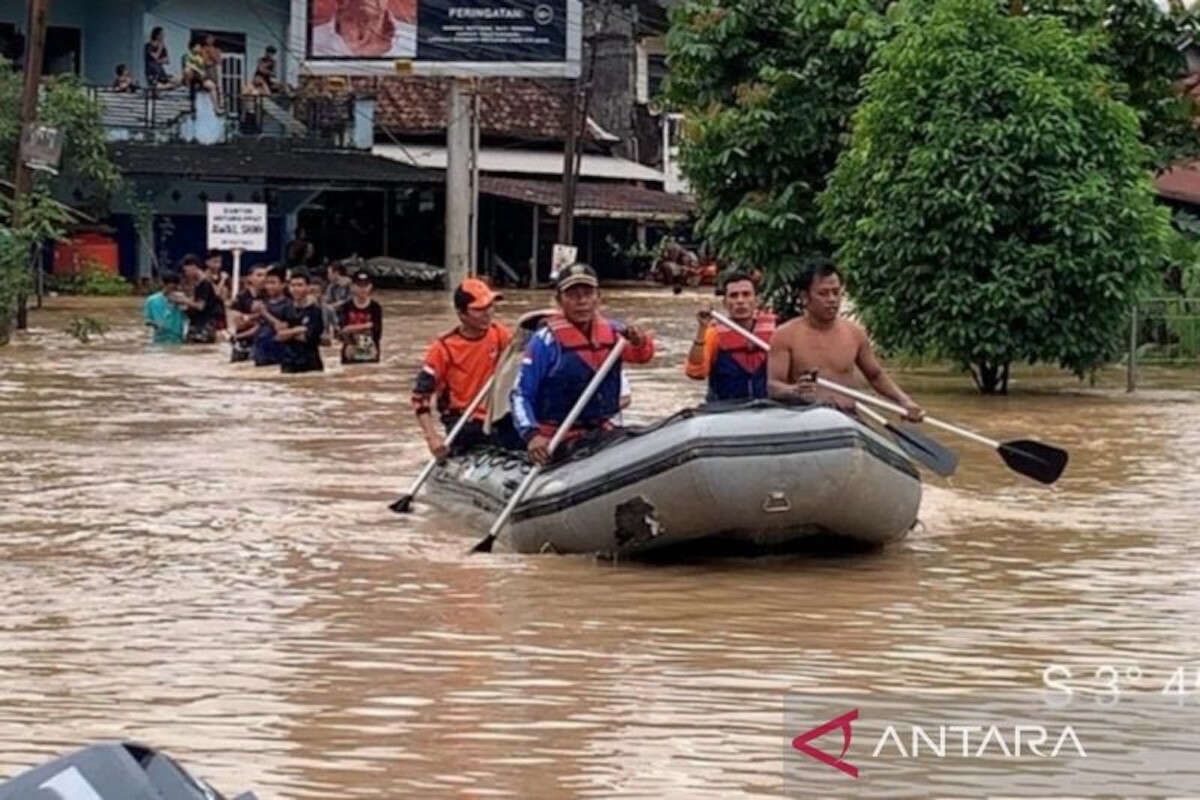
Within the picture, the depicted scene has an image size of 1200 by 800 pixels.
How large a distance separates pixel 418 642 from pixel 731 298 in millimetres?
3920

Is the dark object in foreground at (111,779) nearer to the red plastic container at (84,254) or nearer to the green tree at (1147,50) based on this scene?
the green tree at (1147,50)

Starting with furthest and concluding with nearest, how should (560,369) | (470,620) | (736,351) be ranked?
(736,351), (560,369), (470,620)

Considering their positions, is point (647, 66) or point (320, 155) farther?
point (647, 66)

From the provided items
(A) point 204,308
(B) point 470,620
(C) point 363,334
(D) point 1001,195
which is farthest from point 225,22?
(B) point 470,620

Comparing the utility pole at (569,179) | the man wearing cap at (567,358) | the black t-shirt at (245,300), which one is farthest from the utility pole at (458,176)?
the man wearing cap at (567,358)

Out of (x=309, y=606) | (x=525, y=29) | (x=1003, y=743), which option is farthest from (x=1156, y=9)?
(x=525, y=29)

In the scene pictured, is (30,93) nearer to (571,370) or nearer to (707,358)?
(707,358)

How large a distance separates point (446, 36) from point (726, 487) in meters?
34.6

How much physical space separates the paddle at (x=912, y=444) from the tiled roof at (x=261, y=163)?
102ft

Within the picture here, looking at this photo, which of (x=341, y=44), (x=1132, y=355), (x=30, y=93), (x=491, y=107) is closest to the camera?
(x=1132, y=355)

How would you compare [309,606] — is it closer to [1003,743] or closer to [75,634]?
[75,634]

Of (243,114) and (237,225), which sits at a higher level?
(243,114)

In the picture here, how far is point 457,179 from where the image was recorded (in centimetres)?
4628

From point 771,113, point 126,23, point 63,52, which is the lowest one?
point 771,113
